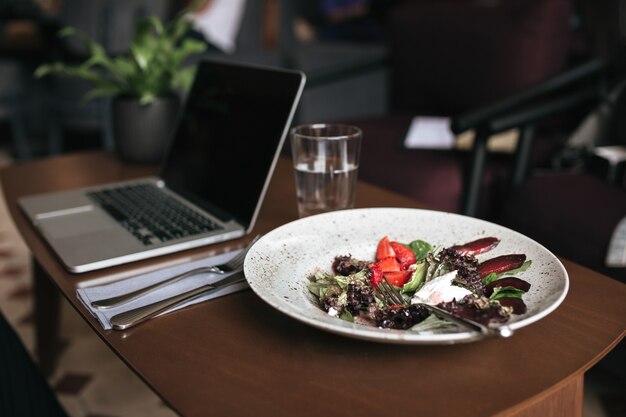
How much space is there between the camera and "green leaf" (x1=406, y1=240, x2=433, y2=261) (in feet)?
2.38

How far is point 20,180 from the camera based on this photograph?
1.27m

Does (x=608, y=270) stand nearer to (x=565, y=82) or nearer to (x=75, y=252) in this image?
(x=565, y=82)

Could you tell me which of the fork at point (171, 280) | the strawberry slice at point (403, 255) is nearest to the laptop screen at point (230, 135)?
the fork at point (171, 280)

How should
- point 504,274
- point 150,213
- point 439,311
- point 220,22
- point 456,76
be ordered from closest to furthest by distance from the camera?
point 439,311, point 504,274, point 150,213, point 456,76, point 220,22

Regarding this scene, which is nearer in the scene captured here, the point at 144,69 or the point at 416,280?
the point at 416,280

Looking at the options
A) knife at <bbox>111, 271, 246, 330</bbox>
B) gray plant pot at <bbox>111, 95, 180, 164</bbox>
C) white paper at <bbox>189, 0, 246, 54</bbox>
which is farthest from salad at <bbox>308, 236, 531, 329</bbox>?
white paper at <bbox>189, 0, 246, 54</bbox>

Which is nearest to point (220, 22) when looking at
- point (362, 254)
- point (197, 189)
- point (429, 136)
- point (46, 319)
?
point (429, 136)

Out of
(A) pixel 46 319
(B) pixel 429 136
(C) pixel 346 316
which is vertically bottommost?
(A) pixel 46 319

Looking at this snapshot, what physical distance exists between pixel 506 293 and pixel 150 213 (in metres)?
0.59

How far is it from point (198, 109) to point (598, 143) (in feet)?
3.54

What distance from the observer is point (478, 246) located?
→ 71cm

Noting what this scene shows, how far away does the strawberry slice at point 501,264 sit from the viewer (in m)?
0.65

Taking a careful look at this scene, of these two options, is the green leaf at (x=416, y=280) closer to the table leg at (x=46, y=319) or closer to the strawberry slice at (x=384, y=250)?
the strawberry slice at (x=384, y=250)

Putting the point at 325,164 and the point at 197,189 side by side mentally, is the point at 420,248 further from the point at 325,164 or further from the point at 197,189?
the point at 197,189
